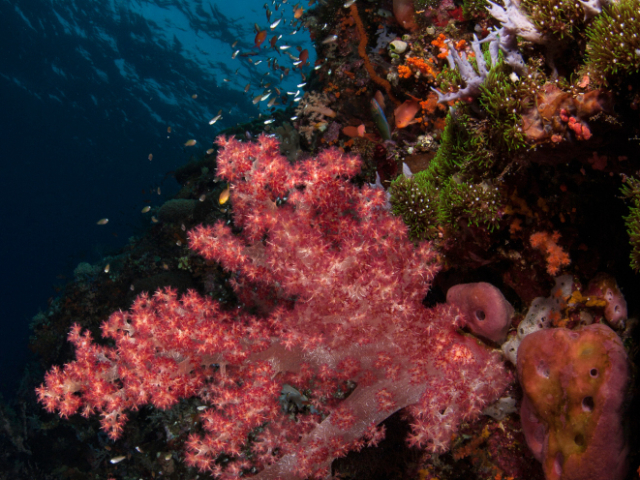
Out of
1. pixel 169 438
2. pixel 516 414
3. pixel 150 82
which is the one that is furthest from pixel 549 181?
pixel 150 82

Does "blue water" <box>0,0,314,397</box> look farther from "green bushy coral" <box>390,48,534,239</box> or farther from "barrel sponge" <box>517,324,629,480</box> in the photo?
"barrel sponge" <box>517,324,629,480</box>

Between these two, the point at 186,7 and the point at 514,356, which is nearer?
the point at 514,356

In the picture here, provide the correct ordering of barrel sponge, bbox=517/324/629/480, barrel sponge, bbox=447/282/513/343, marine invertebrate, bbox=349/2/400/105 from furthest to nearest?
marine invertebrate, bbox=349/2/400/105 < barrel sponge, bbox=447/282/513/343 < barrel sponge, bbox=517/324/629/480

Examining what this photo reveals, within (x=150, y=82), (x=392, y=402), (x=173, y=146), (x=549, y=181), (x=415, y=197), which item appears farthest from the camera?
(x=173, y=146)

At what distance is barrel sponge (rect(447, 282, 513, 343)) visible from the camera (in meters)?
3.00

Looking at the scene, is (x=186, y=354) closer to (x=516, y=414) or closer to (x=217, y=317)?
(x=217, y=317)

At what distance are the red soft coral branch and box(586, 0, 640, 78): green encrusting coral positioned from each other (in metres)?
1.90

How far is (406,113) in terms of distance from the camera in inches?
190

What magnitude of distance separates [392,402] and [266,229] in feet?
7.25

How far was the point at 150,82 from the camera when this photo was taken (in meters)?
36.1

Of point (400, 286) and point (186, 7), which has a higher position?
point (186, 7)

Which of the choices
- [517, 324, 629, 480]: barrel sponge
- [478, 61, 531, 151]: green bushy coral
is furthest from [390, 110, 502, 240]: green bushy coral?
[517, 324, 629, 480]: barrel sponge

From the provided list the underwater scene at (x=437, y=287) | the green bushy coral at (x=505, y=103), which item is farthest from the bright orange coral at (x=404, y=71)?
the green bushy coral at (x=505, y=103)

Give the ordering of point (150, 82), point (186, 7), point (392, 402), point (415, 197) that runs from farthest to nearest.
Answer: point (150, 82) < point (186, 7) < point (415, 197) < point (392, 402)
